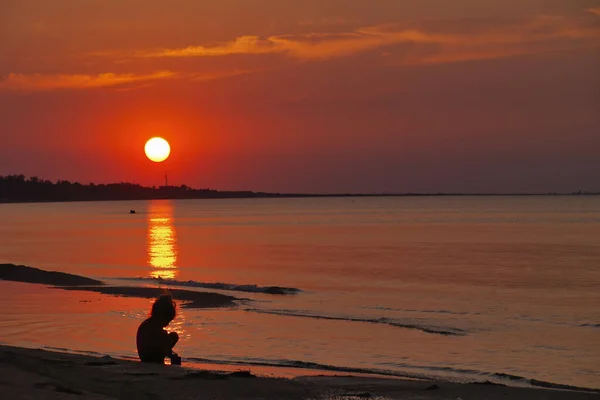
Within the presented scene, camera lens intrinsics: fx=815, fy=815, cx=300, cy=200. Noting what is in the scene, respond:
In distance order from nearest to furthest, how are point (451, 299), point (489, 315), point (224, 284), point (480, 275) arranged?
1. point (489, 315)
2. point (451, 299)
3. point (224, 284)
4. point (480, 275)

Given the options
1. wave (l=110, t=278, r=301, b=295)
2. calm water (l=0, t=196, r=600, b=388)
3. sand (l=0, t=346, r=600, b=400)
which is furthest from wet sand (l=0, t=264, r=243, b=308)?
sand (l=0, t=346, r=600, b=400)

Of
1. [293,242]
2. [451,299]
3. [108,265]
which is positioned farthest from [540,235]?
[451,299]

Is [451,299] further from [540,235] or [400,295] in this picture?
[540,235]

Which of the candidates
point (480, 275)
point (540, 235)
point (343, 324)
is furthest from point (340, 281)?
point (540, 235)

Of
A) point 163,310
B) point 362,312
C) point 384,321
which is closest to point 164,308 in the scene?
Answer: point 163,310

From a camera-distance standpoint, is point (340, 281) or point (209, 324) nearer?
point (209, 324)

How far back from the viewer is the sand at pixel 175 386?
9.95m

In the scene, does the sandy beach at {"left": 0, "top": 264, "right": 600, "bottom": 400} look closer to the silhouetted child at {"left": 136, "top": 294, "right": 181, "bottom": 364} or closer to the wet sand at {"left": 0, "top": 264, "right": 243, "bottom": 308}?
the silhouetted child at {"left": 136, "top": 294, "right": 181, "bottom": 364}

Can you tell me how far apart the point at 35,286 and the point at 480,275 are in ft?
69.1

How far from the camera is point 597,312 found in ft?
87.4

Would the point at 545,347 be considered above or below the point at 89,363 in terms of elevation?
below

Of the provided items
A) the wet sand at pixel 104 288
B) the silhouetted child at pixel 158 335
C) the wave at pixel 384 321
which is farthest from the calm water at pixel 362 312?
the silhouetted child at pixel 158 335

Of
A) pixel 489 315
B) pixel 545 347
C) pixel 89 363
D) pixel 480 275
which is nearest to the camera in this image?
pixel 89 363

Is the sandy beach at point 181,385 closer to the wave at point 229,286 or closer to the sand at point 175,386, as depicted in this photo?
the sand at point 175,386
